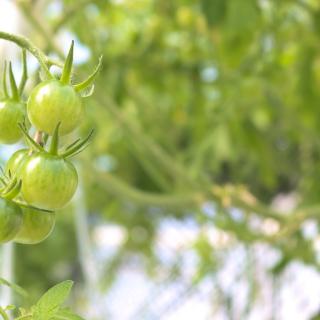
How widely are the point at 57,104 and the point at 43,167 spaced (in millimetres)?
32

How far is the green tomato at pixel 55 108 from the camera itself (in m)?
0.40

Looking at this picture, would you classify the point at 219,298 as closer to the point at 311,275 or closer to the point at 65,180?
the point at 311,275

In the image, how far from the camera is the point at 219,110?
143cm

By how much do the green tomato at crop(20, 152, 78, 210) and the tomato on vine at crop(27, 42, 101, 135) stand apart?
16 millimetres

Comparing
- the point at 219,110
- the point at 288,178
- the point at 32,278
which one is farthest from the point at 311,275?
the point at 32,278

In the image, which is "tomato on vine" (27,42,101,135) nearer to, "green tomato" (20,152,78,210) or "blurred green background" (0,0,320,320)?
"green tomato" (20,152,78,210)

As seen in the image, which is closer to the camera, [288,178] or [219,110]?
[219,110]

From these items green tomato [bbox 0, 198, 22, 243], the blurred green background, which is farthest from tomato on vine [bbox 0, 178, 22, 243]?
the blurred green background

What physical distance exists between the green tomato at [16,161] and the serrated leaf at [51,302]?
63 mm

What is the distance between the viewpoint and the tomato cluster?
39 centimetres

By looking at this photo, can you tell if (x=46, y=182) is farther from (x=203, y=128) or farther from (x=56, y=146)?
(x=203, y=128)

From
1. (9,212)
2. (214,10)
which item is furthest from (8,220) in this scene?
(214,10)

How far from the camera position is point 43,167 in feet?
1.28

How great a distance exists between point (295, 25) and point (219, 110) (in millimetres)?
197
